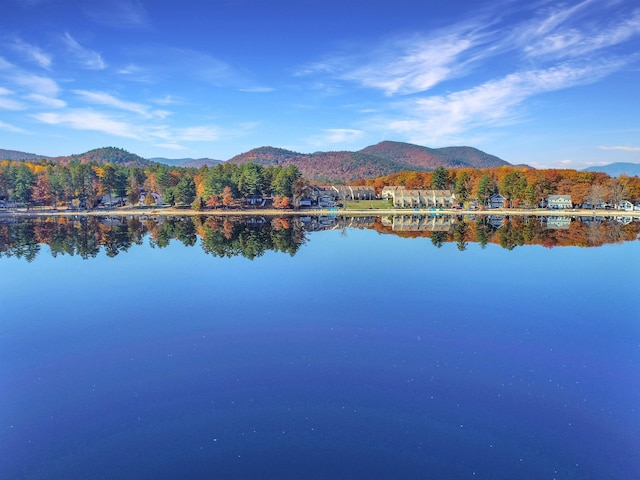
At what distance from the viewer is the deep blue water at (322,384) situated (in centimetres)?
889

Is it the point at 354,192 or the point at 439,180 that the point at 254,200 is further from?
the point at 439,180

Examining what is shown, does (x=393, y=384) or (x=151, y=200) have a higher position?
(x=151, y=200)

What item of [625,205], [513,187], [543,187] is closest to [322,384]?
[513,187]

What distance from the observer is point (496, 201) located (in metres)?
82.8

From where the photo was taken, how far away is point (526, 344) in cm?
1487

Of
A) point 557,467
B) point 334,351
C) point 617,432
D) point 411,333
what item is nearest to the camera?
point 557,467

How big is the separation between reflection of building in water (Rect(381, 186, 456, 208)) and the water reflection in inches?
1141

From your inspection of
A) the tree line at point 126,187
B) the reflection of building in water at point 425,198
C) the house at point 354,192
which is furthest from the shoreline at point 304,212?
the house at point 354,192

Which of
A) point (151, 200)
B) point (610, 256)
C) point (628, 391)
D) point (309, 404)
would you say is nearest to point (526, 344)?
point (628, 391)

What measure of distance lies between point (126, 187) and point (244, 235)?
156 feet

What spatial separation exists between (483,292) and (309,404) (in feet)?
44.8

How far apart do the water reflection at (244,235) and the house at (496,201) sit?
85.7 ft

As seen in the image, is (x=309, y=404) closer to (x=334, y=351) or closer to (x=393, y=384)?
(x=393, y=384)

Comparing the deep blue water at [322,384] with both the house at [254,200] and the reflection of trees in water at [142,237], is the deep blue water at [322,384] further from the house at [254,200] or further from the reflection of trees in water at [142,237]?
the house at [254,200]
